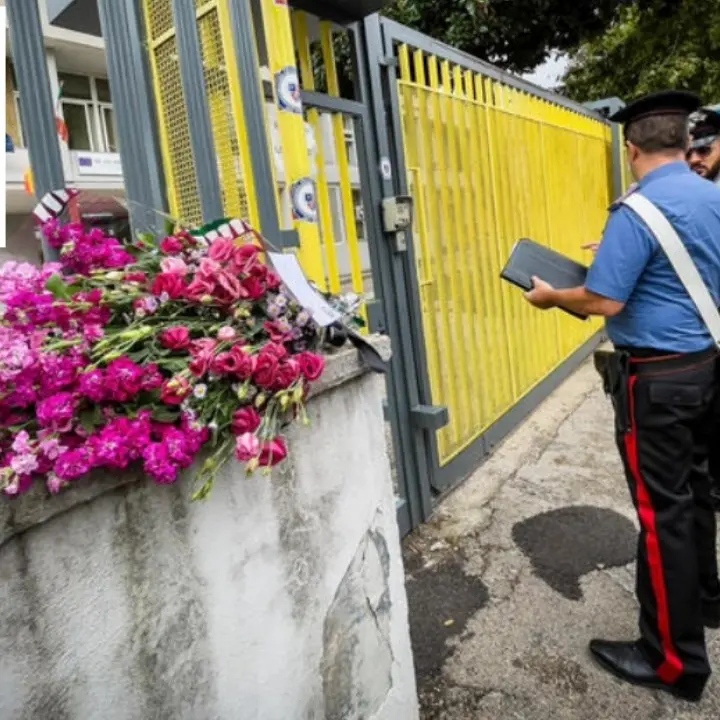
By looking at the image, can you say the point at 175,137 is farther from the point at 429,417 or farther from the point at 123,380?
the point at 429,417

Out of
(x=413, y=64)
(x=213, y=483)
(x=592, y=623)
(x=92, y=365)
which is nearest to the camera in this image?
(x=92, y=365)

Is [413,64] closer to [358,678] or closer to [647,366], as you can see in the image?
[647,366]

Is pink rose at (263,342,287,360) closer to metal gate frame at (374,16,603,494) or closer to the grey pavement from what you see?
the grey pavement

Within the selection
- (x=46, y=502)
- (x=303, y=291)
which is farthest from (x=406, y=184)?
(x=46, y=502)

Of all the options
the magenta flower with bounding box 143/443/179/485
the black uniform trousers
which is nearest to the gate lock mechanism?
the black uniform trousers

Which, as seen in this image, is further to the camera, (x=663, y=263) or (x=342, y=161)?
→ (x=342, y=161)

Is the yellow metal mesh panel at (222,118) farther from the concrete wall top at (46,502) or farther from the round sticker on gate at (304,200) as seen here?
the concrete wall top at (46,502)

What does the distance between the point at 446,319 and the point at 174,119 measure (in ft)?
6.40

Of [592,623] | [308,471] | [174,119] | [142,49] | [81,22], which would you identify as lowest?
[592,623]

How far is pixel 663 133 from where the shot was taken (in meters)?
2.27

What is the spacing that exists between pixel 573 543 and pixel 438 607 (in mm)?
898

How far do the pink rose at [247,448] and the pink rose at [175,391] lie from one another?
15 cm

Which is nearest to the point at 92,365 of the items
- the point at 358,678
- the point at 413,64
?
the point at 358,678

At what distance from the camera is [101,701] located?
4.45 ft
